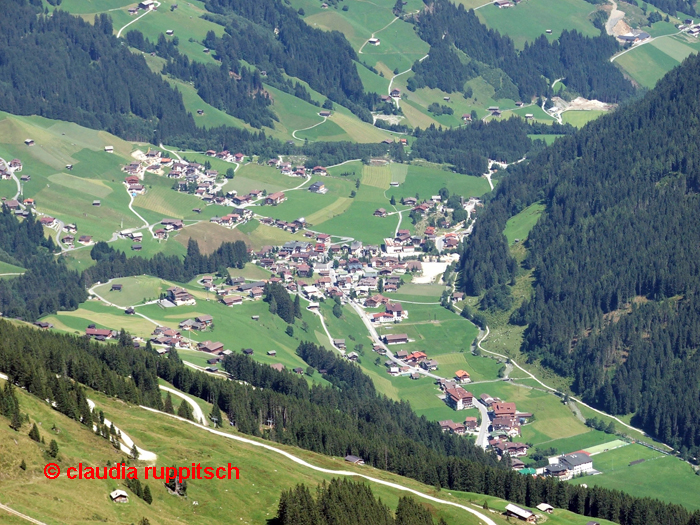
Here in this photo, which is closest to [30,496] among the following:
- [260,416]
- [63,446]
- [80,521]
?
[80,521]

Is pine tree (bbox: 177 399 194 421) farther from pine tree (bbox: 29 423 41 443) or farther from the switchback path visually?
pine tree (bbox: 29 423 41 443)

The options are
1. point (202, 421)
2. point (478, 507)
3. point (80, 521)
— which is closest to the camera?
point (80, 521)

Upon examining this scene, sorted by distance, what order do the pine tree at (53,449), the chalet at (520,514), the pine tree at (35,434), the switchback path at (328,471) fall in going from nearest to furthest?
the pine tree at (53,449), the pine tree at (35,434), the switchback path at (328,471), the chalet at (520,514)

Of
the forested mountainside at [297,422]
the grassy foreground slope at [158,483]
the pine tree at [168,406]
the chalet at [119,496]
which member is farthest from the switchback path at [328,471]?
the chalet at [119,496]

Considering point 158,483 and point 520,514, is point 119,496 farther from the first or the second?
point 520,514

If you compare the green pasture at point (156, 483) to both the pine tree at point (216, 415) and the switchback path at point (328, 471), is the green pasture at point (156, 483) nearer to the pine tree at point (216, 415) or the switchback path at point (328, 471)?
the switchback path at point (328, 471)

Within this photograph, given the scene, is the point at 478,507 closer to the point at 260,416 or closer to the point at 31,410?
the point at 260,416

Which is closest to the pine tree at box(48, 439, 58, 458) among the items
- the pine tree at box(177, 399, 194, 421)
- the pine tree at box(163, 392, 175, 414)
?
the pine tree at box(163, 392, 175, 414)

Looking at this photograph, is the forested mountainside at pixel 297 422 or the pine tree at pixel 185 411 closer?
the forested mountainside at pixel 297 422
